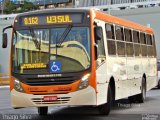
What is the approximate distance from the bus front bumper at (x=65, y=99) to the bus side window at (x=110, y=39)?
2434mm

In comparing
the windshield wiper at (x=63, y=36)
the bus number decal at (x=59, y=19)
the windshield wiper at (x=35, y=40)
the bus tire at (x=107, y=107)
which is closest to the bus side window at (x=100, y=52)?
the windshield wiper at (x=63, y=36)

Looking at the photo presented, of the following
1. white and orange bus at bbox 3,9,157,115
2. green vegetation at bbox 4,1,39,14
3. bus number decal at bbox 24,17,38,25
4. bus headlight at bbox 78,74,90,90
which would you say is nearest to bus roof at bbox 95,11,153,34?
white and orange bus at bbox 3,9,157,115

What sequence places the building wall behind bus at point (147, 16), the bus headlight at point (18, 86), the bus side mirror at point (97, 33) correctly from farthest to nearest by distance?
the building wall behind bus at point (147, 16)
the bus side mirror at point (97, 33)
the bus headlight at point (18, 86)

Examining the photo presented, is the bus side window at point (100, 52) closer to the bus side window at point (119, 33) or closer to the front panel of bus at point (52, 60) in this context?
the front panel of bus at point (52, 60)

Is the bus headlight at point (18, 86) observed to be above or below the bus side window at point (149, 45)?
below

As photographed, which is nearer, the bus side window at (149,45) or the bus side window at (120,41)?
the bus side window at (120,41)

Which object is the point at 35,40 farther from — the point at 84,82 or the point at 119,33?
the point at 119,33

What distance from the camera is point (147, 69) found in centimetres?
2153

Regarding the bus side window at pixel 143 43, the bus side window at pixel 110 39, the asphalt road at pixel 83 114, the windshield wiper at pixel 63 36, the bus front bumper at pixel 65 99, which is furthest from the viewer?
the bus side window at pixel 143 43

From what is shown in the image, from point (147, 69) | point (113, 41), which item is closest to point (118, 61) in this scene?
point (113, 41)

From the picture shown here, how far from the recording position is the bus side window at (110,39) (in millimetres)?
15130

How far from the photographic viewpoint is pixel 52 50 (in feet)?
43.6

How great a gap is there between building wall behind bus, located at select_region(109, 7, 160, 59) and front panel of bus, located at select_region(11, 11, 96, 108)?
35610 mm

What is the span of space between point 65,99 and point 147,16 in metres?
38.6
